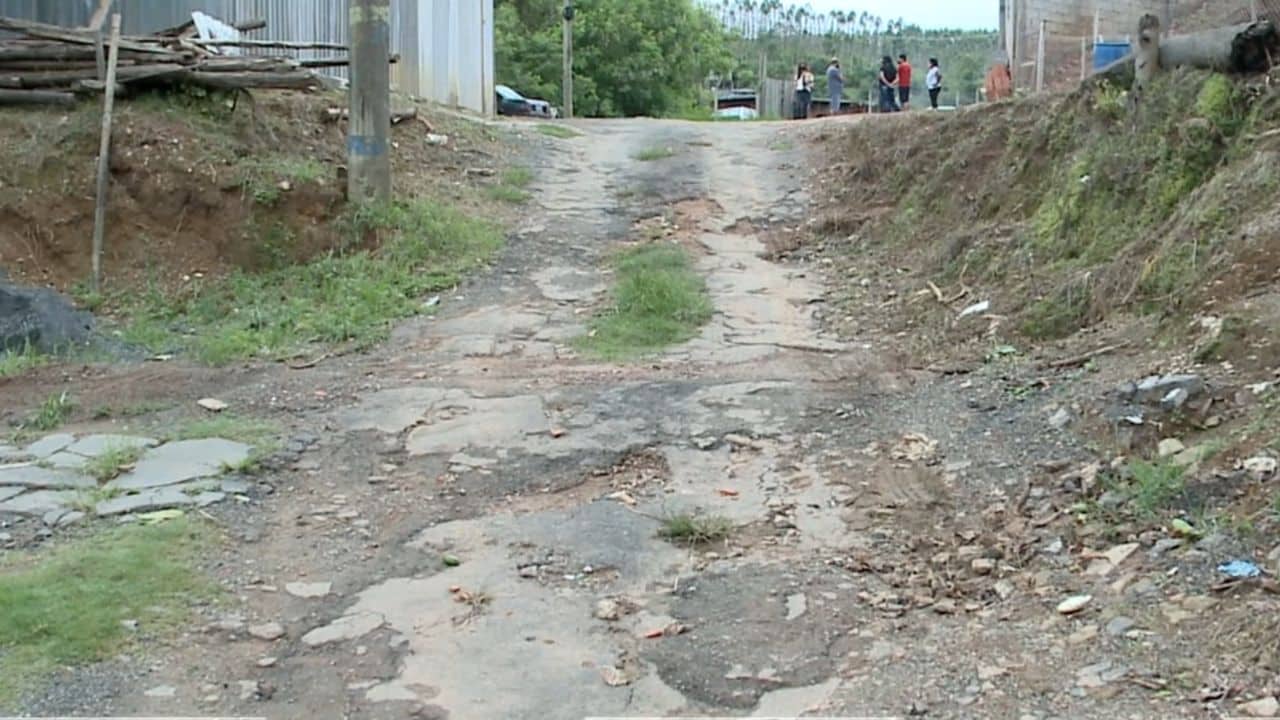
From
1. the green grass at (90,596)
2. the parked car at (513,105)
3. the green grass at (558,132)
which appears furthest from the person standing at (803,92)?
the green grass at (90,596)

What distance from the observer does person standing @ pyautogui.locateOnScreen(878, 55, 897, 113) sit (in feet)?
62.4

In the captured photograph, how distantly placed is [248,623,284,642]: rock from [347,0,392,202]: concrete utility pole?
615 cm

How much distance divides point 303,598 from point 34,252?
6.06 m

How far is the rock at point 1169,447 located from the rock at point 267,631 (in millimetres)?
3102

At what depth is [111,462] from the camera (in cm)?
538

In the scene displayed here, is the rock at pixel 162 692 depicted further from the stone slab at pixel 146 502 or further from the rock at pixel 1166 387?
the rock at pixel 1166 387

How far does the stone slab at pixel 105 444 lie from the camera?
18.4 ft

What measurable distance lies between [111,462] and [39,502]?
0.45m

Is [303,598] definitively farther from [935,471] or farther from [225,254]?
[225,254]

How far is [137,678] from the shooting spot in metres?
3.62

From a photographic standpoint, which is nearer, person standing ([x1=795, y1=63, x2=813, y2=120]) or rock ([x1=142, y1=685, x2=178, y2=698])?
rock ([x1=142, y1=685, x2=178, y2=698])

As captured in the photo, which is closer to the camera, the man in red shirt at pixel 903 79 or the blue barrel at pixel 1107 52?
the blue barrel at pixel 1107 52

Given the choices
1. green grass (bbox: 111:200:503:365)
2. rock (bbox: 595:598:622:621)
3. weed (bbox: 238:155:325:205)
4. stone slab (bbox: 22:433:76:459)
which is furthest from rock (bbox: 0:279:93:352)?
rock (bbox: 595:598:622:621)

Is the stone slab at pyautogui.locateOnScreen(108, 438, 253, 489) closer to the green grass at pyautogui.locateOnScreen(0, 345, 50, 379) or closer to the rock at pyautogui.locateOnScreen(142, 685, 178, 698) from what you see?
the rock at pyautogui.locateOnScreen(142, 685, 178, 698)
